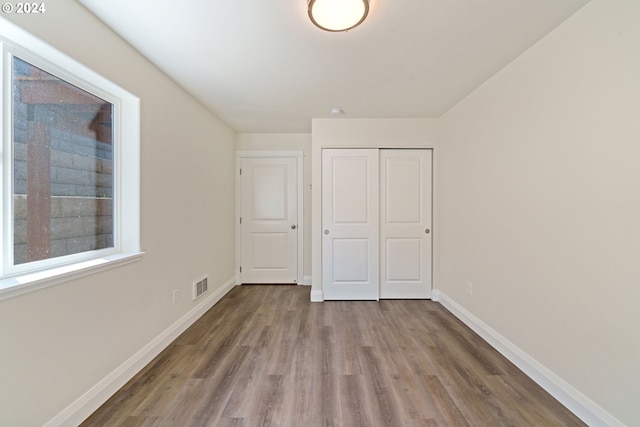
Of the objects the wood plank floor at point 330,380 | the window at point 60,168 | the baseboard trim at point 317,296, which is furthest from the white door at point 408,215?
the window at point 60,168

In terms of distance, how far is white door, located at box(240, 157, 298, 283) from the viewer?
12.8ft

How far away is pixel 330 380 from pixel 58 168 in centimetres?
215

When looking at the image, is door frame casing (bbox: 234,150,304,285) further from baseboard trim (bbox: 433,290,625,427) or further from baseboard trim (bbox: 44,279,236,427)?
baseboard trim (bbox: 433,290,625,427)

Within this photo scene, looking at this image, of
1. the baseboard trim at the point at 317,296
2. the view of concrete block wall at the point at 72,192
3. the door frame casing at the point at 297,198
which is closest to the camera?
the view of concrete block wall at the point at 72,192

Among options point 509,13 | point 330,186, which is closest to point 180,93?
point 330,186

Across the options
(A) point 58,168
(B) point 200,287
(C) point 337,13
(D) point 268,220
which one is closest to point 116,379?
(B) point 200,287

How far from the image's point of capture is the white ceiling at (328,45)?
4.68ft

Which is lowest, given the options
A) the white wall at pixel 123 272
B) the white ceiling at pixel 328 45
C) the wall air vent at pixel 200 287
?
the wall air vent at pixel 200 287

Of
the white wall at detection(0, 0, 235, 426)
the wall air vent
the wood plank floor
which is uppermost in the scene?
the white wall at detection(0, 0, 235, 426)

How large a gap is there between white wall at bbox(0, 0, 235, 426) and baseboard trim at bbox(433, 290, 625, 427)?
2.85 meters

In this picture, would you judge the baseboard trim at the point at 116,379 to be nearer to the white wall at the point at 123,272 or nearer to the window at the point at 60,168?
the white wall at the point at 123,272

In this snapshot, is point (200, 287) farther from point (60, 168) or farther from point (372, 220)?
point (372, 220)

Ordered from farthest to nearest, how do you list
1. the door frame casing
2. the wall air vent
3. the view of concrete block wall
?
1. the door frame casing
2. the wall air vent
3. the view of concrete block wall

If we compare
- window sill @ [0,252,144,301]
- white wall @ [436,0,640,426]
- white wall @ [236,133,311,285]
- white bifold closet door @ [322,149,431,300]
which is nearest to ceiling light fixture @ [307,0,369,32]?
white wall @ [436,0,640,426]
